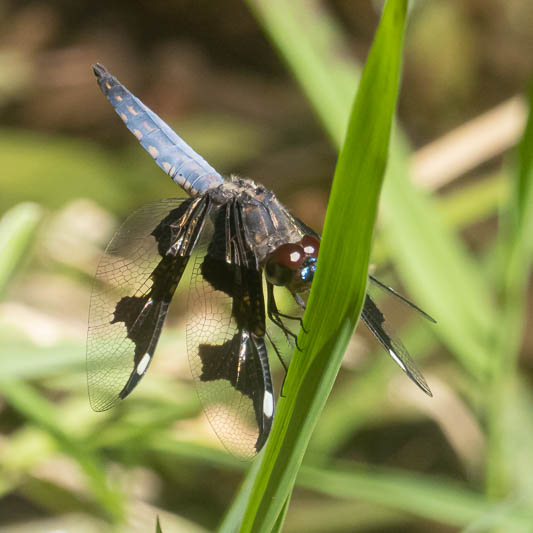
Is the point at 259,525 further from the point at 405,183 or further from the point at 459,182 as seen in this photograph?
the point at 459,182

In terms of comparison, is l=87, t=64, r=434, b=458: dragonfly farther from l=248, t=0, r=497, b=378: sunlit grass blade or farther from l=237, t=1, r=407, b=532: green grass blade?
l=248, t=0, r=497, b=378: sunlit grass blade

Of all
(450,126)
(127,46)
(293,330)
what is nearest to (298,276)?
(293,330)

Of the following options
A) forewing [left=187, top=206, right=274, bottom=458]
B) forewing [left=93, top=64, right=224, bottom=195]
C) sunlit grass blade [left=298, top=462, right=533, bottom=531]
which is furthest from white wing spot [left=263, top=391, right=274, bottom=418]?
forewing [left=93, top=64, right=224, bottom=195]

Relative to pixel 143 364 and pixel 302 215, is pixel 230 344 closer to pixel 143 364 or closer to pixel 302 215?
pixel 143 364

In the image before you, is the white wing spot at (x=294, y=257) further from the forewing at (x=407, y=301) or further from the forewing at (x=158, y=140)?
the forewing at (x=158, y=140)

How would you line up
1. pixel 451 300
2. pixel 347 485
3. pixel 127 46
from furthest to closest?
pixel 127 46 < pixel 451 300 < pixel 347 485

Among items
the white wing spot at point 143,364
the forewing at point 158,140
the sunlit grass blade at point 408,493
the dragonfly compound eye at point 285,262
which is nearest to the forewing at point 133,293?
the white wing spot at point 143,364
